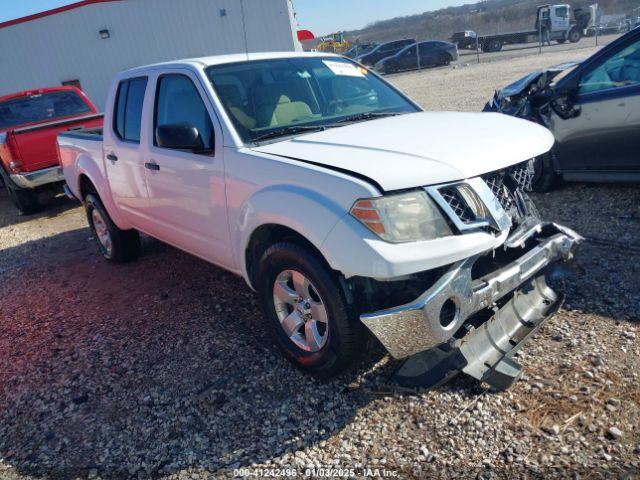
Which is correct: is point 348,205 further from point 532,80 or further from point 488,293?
point 532,80

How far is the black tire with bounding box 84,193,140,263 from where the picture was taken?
18.6 feet

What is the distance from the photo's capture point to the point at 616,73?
17.6 ft

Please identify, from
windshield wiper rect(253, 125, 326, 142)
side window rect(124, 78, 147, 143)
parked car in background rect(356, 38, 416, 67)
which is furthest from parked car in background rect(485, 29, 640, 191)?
parked car in background rect(356, 38, 416, 67)

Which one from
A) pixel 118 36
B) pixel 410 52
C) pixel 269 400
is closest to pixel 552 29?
pixel 410 52

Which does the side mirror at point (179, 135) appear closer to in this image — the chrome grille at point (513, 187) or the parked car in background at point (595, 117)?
the chrome grille at point (513, 187)

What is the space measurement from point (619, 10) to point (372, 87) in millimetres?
64115

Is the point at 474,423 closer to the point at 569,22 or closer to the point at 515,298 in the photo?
the point at 515,298

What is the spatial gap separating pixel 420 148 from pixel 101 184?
358 centimetres

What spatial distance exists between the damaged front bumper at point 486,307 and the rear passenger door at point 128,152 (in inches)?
109

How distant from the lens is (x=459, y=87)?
1781 cm

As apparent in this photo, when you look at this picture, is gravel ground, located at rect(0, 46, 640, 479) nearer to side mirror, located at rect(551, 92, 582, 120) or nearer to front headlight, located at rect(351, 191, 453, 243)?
front headlight, located at rect(351, 191, 453, 243)

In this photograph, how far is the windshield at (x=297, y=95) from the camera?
3.68m

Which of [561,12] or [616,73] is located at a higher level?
[561,12]

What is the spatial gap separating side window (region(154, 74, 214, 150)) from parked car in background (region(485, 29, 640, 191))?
3788 mm
